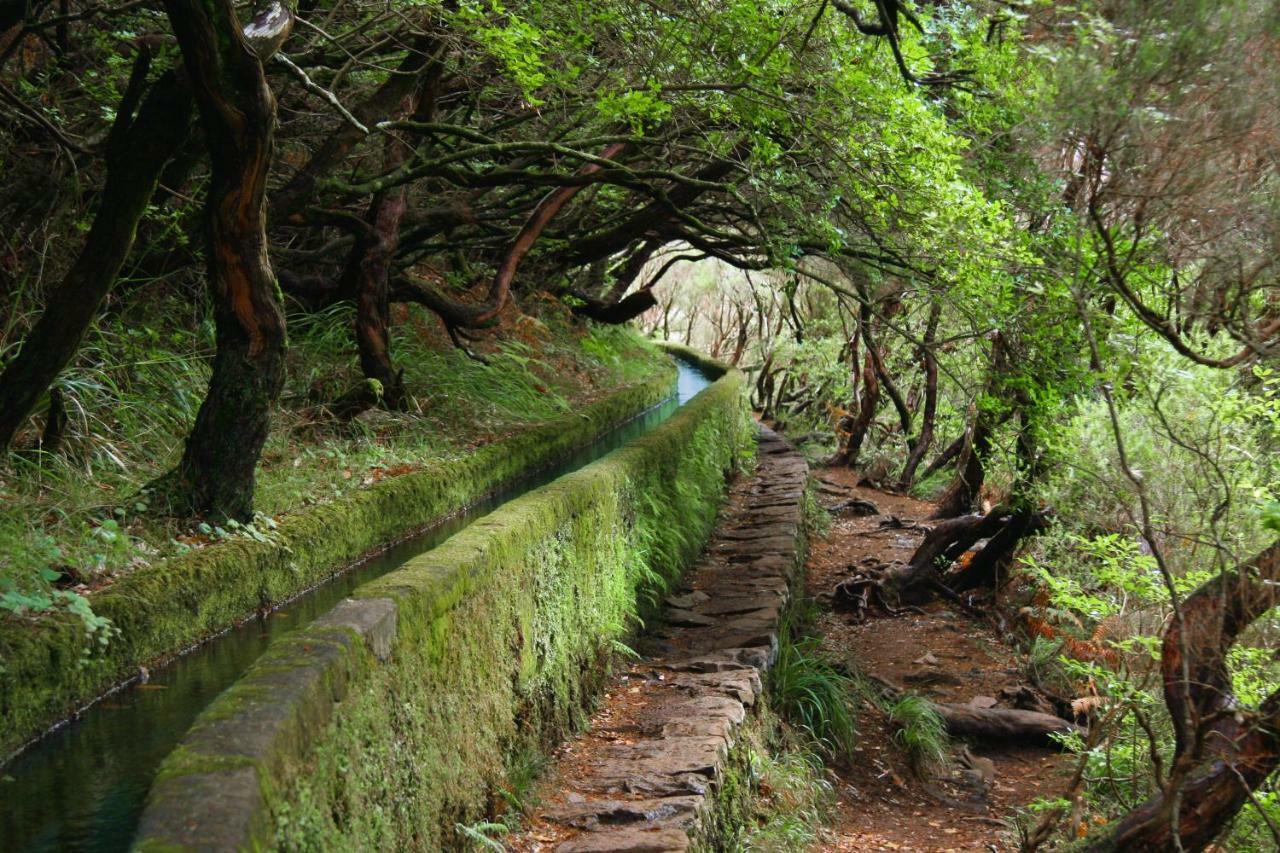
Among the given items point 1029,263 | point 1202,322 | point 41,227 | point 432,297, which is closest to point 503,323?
point 432,297

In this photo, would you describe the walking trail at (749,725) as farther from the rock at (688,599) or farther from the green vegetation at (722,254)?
the green vegetation at (722,254)

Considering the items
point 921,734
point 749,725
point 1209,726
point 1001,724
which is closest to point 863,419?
point 1001,724

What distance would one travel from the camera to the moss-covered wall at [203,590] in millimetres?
5203

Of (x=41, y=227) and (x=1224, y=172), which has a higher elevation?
(x=1224, y=172)

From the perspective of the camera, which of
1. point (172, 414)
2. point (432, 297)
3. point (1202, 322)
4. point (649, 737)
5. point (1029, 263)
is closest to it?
point (649, 737)

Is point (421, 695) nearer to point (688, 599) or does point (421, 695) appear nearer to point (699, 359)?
point (688, 599)

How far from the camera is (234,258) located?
7.06m

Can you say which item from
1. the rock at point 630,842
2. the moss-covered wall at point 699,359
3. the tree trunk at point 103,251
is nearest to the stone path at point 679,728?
the rock at point 630,842

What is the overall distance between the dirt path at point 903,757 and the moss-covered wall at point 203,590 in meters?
3.86

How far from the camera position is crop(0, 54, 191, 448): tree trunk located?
20.6ft

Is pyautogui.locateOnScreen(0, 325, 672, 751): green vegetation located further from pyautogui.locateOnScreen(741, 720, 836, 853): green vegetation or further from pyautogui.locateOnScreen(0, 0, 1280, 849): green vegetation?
pyautogui.locateOnScreen(741, 720, 836, 853): green vegetation

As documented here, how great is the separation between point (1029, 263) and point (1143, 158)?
3460 millimetres

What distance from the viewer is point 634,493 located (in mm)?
8898

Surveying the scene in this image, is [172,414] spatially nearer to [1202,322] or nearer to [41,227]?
[41,227]
